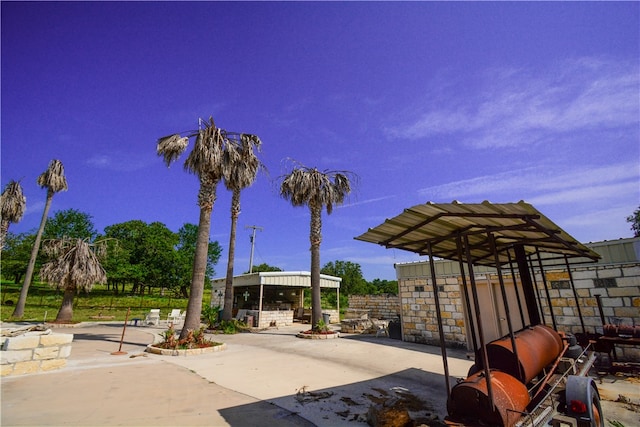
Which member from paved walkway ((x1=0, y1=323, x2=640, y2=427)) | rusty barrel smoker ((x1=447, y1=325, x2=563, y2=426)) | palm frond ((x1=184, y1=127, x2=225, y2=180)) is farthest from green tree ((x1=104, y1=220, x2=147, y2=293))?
rusty barrel smoker ((x1=447, y1=325, x2=563, y2=426))

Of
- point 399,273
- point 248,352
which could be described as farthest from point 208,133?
point 399,273

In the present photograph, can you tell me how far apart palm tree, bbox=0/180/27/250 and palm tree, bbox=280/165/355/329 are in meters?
21.6

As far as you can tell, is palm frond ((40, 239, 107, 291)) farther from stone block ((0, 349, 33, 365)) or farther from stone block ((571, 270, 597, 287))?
stone block ((571, 270, 597, 287))

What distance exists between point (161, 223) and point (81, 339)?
42950 millimetres

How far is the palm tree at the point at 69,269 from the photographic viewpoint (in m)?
18.0

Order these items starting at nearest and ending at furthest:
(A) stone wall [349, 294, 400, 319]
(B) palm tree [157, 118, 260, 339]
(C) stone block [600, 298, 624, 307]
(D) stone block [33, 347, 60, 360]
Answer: (D) stone block [33, 347, 60, 360]
(C) stone block [600, 298, 624, 307]
(B) palm tree [157, 118, 260, 339]
(A) stone wall [349, 294, 400, 319]

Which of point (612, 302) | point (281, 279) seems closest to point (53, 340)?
point (612, 302)

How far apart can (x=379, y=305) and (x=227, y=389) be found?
1749 cm

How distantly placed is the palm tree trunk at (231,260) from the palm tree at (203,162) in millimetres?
5335

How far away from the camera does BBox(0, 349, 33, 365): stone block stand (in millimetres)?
6711

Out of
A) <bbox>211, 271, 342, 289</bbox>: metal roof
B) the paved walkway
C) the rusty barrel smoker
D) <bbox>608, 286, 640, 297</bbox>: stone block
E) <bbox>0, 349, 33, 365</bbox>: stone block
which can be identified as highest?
<bbox>211, 271, 342, 289</bbox>: metal roof

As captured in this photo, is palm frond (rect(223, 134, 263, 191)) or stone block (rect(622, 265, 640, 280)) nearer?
stone block (rect(622, 265, 640, 280))

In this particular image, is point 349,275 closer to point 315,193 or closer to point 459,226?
point 315,193

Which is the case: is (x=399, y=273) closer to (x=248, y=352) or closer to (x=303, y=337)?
(x=303, y=337)
